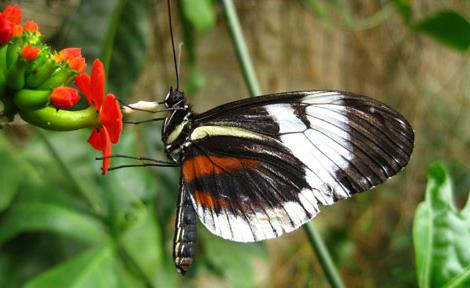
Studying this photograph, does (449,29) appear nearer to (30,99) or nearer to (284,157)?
(284,157)

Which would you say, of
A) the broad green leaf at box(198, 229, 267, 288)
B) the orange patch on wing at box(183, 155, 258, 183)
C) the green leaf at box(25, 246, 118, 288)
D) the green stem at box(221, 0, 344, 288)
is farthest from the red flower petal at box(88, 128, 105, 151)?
the broad green leaf at box(198, 229, 267, 288)

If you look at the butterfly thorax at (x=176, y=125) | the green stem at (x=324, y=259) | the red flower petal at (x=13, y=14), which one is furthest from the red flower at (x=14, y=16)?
the green stem at (x=324, y=259)

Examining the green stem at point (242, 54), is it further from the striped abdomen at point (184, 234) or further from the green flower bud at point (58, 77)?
the green flower bud at point (58, 77)

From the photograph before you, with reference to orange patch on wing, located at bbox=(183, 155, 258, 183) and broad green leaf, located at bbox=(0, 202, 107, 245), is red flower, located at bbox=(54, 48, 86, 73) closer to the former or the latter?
orange patch on wing, located at bbox=(183, 155, 258, 183)

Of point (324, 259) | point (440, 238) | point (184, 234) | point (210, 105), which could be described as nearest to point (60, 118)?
point (184, 234)

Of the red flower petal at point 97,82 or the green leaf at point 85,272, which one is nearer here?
the red flower petal at point 97,82

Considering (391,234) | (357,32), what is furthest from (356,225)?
(357,32)
